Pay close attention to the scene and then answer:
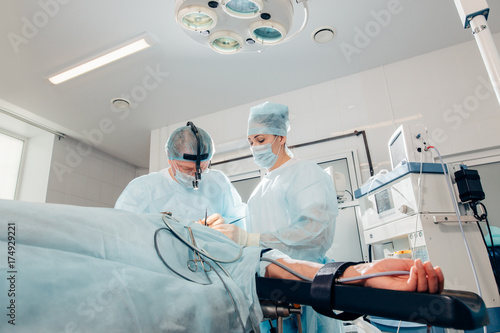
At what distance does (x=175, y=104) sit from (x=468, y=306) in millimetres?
3035

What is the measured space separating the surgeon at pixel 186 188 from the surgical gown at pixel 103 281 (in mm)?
852

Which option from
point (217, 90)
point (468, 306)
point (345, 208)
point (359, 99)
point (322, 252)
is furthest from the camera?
point (217, 90)

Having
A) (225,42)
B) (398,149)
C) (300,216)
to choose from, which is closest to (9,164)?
(225,42)

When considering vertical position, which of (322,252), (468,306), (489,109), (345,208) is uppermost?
(489,109)

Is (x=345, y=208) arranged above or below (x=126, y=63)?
below

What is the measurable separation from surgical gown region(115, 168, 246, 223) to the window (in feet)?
8.35

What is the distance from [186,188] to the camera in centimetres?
180

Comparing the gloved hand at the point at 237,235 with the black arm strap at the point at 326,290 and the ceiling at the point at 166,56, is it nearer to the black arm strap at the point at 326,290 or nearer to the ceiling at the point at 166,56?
the black arm strap at the point at 326,290

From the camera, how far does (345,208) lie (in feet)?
8.43

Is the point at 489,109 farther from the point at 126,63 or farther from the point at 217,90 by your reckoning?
the point at 126,63

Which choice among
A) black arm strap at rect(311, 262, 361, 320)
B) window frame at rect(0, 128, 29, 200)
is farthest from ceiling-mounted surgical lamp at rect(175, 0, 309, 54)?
window frame at rect(0, 128, 29, 200)

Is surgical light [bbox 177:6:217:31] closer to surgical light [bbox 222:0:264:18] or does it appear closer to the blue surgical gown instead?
surgical light [bbox 222:0:264:18]

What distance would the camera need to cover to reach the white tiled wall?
354cm

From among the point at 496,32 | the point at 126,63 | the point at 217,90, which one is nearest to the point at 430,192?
the point at 496,32
